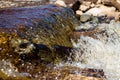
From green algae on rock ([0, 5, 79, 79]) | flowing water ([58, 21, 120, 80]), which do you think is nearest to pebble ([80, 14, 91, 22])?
green algae on rock ([0, 5, 79, 79])

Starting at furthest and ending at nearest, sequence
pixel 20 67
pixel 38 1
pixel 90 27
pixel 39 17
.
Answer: pixel 38 1 → pixel 90 27 → pixel 39 17 → pixel 20 67

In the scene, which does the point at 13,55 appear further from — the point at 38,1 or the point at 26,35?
the point at 38,1

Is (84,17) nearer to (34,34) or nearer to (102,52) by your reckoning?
(102,52)

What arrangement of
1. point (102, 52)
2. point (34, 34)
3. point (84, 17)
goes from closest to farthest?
1. point (34, 34)
2. point (102, 52)
3. point (84, 17)

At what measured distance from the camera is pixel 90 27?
1239cm

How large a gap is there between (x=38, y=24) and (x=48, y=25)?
49 cm

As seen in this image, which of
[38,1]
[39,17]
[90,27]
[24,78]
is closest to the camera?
[24,78]

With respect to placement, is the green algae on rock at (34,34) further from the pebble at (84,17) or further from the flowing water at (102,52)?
the pebble at (84,17)

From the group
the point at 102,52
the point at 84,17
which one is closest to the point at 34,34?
the point at 102,52

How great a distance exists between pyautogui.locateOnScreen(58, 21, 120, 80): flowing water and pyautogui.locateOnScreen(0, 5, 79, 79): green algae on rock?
1.80 ft

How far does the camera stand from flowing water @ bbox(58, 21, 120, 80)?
293 inches

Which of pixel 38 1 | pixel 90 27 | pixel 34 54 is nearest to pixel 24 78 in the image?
pixel 34 54

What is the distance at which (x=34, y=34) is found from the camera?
8875 mm

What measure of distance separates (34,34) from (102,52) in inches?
72.0
